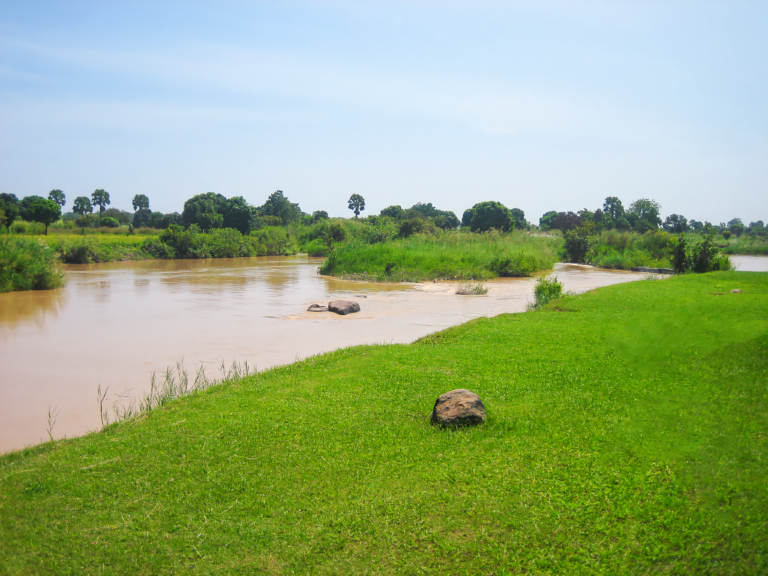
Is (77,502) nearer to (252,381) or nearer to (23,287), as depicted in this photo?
(252,381)

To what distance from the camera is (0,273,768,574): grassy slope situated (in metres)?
3.04

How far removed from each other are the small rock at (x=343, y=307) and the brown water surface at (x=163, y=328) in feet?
1.40

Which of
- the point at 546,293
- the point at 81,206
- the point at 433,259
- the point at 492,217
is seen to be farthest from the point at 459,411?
the point at 81,206

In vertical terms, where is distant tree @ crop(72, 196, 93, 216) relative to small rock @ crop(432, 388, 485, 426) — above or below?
above

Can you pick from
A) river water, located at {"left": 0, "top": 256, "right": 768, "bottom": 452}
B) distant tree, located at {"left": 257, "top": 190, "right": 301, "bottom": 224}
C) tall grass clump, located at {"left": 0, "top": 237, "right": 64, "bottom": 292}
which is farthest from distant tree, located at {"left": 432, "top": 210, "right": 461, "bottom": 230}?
tall grass clump, located at {"left": 0, "top": 237, "right": 64, "bottom": 292}

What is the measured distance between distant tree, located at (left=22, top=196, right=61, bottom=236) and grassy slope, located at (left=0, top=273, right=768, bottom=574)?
6151 centimetres

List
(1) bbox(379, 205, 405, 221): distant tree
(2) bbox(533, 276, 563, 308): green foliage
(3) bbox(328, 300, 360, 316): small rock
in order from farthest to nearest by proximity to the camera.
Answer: (1) bbox(379, 205, 405, 221): distant tree < (3) bbox(328, 300, 360, 316): small rock < (2) bbox(533, 276, 563, 308): green foliage

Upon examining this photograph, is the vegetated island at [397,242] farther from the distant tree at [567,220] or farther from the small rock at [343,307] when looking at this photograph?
the small rock at [343,307]

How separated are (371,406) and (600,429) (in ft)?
9.39

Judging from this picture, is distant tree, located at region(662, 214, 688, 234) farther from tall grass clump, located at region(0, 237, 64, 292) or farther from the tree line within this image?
tall grass clump, located at region(0, 237, 64, 292)

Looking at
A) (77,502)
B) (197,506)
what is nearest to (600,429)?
(197,506)

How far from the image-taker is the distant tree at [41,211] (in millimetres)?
57000

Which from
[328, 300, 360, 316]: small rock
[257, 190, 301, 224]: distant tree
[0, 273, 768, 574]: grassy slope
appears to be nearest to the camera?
[0, 273, 768, 574]: grassy slope

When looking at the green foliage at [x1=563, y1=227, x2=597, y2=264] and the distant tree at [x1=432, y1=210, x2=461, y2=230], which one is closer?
the green foliage at [x1=563, y1=227, x2=597, y2=264]
